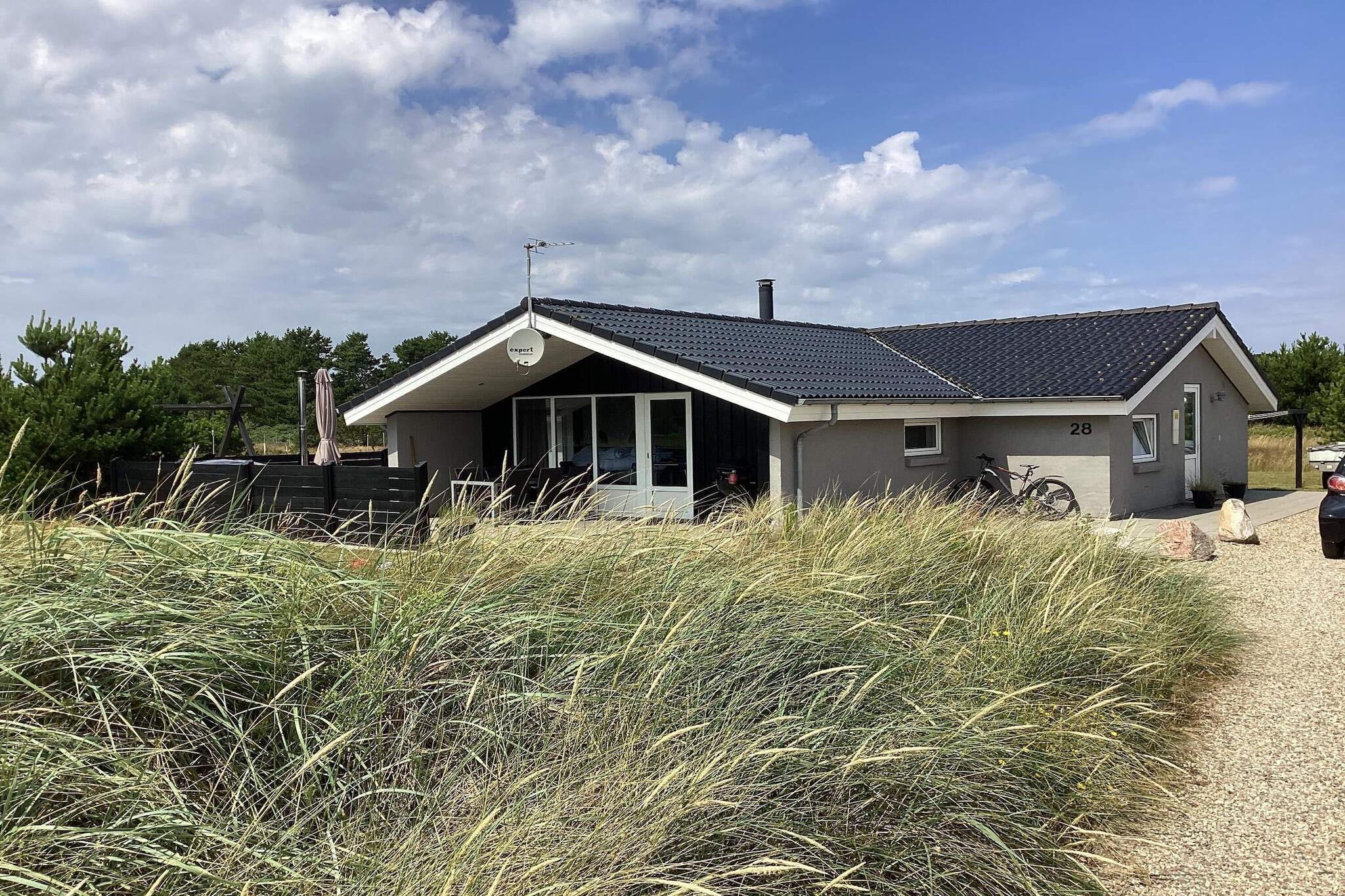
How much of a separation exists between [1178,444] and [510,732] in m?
16.2

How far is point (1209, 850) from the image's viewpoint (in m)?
3.78

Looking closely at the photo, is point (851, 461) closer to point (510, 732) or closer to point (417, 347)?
point (510, 732)

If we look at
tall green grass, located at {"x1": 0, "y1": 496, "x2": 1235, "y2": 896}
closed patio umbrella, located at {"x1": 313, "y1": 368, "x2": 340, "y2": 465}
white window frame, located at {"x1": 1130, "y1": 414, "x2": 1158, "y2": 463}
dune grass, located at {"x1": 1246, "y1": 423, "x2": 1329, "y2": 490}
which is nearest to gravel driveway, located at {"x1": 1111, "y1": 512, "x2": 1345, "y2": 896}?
tall green grass, located at {"x1": 0, "y1": 496, "x2": 1235, "y2": 896}

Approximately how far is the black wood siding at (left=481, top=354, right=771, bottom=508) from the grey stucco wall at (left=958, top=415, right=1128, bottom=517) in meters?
4.30

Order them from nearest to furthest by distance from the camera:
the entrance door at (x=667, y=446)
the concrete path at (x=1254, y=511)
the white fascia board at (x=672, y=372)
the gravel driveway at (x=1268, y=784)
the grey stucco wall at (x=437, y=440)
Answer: the gravel driveway at (x=1268, y=784) < the white fascia board at (x=672, y=372) < the concrete path at (x=1254, y=511) < the entrance door at (x=667, y=446) < the grey stucco wall at (x=437, y=440)

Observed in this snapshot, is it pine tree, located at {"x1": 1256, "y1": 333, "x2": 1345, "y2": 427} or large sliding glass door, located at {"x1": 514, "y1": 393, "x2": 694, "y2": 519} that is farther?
pine tree, located at {"x1": 1256, "y1": 333, "x2": 1345, "y2": 427}

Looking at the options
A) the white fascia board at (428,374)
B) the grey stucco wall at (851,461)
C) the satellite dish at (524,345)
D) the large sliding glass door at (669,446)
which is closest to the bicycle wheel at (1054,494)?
the grey stucco wall at (851,461)

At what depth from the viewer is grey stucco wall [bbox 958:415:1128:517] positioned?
46.6 feet

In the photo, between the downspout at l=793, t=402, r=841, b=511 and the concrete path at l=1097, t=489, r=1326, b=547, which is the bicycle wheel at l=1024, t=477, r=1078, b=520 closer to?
the concrete path at l=1097, t=489, r=1326, b=547

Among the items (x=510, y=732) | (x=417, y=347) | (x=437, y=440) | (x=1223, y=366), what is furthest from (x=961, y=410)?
(x=417, y=347)

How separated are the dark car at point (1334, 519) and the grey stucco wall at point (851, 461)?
4.93 m

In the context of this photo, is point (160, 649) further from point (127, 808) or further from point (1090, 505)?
point (1090, 505)

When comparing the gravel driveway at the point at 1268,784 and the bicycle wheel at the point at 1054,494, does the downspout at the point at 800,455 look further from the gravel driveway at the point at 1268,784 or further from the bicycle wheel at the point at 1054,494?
the gravel driveway at the point at 1268,784

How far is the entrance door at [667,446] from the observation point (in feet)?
45.5
